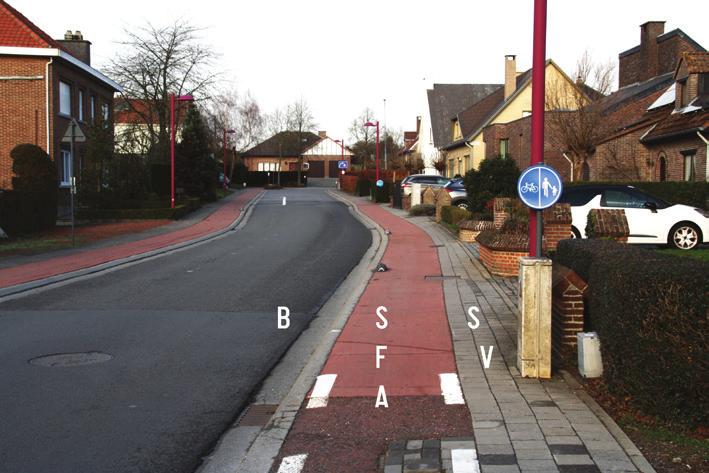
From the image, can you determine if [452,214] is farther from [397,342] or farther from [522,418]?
[522,418]

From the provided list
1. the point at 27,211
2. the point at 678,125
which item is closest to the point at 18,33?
the point at 27,211

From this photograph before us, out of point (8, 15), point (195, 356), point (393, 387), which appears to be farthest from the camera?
point (8, 15)

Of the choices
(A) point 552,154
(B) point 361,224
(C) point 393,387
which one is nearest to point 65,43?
(B) point 361,224

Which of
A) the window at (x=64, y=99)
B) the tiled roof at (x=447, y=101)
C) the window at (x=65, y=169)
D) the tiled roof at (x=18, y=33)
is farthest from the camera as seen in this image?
the tiled roof at (x=447, y=101)

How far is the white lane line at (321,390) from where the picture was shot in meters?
6.15

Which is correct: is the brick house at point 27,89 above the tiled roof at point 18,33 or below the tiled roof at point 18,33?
below

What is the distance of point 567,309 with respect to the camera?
7164 mm

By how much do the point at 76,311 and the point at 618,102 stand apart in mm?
32771

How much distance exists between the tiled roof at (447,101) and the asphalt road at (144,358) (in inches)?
2020

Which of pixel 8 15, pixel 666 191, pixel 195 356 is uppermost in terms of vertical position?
pixel 8 15

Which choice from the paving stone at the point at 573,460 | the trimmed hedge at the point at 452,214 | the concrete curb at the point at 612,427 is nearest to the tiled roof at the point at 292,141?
the trimmed hedge at the point at 452,214

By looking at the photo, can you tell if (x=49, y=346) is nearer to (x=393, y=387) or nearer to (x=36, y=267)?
(x=393, y=387)

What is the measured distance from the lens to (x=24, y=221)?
23.2m

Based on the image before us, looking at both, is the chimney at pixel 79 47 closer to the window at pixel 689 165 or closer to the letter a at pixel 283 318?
the window at pixel 689 165
